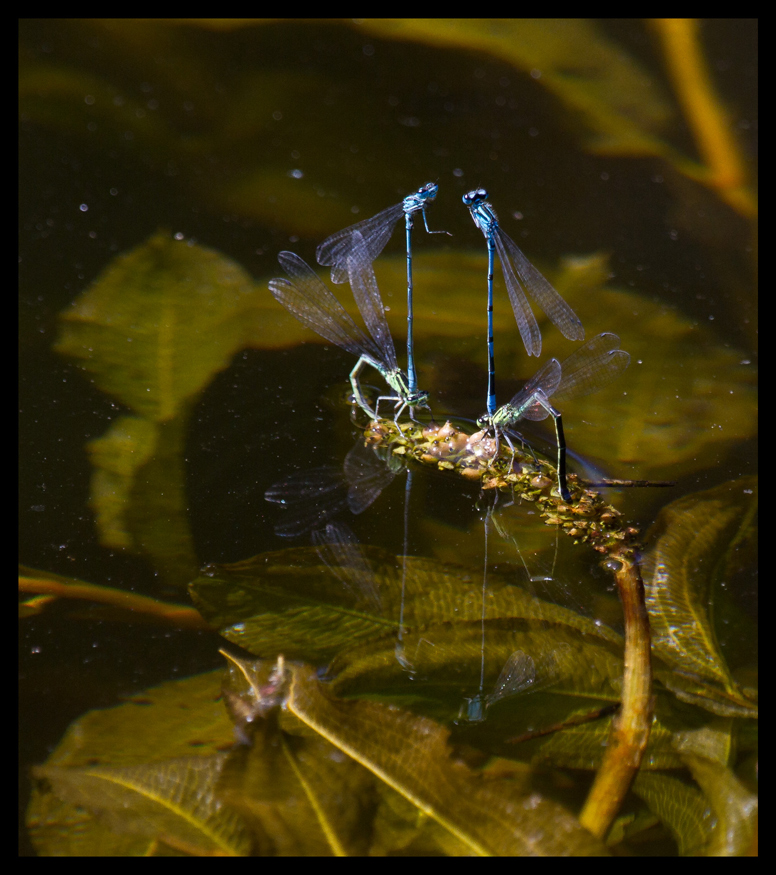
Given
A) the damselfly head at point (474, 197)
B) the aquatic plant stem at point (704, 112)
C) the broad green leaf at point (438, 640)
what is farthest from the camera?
the aquatic plant stem at point (704, 112)

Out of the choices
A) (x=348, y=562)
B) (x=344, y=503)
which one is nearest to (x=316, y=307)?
(x=344, y=503)

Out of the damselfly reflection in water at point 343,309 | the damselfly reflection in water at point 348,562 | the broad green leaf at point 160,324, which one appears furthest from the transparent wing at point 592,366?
the broad green leaf at point 160,324

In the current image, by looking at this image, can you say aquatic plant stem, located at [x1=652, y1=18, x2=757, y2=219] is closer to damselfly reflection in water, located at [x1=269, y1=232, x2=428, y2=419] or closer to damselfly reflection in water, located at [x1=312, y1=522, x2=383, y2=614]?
damselfly reflection in water, located at [x1=269, y1=232, x2=428, y2=419]

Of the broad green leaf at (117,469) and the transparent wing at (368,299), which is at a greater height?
the transparent wing at (368,299)

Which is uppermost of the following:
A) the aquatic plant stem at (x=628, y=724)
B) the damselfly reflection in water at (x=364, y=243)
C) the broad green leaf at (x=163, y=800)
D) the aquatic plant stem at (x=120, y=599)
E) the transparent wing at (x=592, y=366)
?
the damselfly reflection in water at (x=364, y=243)

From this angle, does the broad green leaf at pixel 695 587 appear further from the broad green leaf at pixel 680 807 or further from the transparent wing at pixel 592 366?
the transparent wing at pixel 592 366

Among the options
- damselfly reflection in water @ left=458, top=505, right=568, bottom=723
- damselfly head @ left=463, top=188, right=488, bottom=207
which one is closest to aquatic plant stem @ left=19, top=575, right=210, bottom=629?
damselfly reflection in water @ left=458, top=505, right=568, bottom=723
